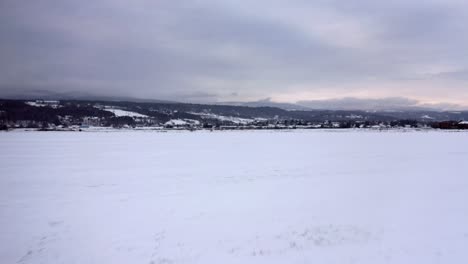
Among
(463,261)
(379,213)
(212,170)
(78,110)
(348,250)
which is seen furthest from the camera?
(78,110)

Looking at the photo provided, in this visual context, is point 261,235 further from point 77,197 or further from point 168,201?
point 77,197

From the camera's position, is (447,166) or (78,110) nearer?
(447,166)

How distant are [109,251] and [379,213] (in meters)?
8.89

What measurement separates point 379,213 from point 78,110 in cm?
19015

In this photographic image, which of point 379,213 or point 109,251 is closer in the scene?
point 109,251

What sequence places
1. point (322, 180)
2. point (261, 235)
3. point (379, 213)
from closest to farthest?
point (261, 235) < point (379, 213) < point (322, 180)

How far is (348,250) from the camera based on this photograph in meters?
8.20

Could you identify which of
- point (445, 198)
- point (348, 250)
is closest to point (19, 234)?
point (348, 250)

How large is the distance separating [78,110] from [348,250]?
19194cm

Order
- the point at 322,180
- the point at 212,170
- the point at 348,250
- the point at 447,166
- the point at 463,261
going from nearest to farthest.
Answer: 1. the point at 463,261
2. the point at 348,250
3. the point at 322,180
4. the point at 212,170
5. the point at 447,166

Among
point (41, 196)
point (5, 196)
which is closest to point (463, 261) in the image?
point (41, 196)

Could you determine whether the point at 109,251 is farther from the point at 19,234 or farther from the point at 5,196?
the point at 5,196

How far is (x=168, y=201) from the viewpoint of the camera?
530 inches

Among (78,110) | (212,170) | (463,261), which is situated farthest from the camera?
(78,110)
